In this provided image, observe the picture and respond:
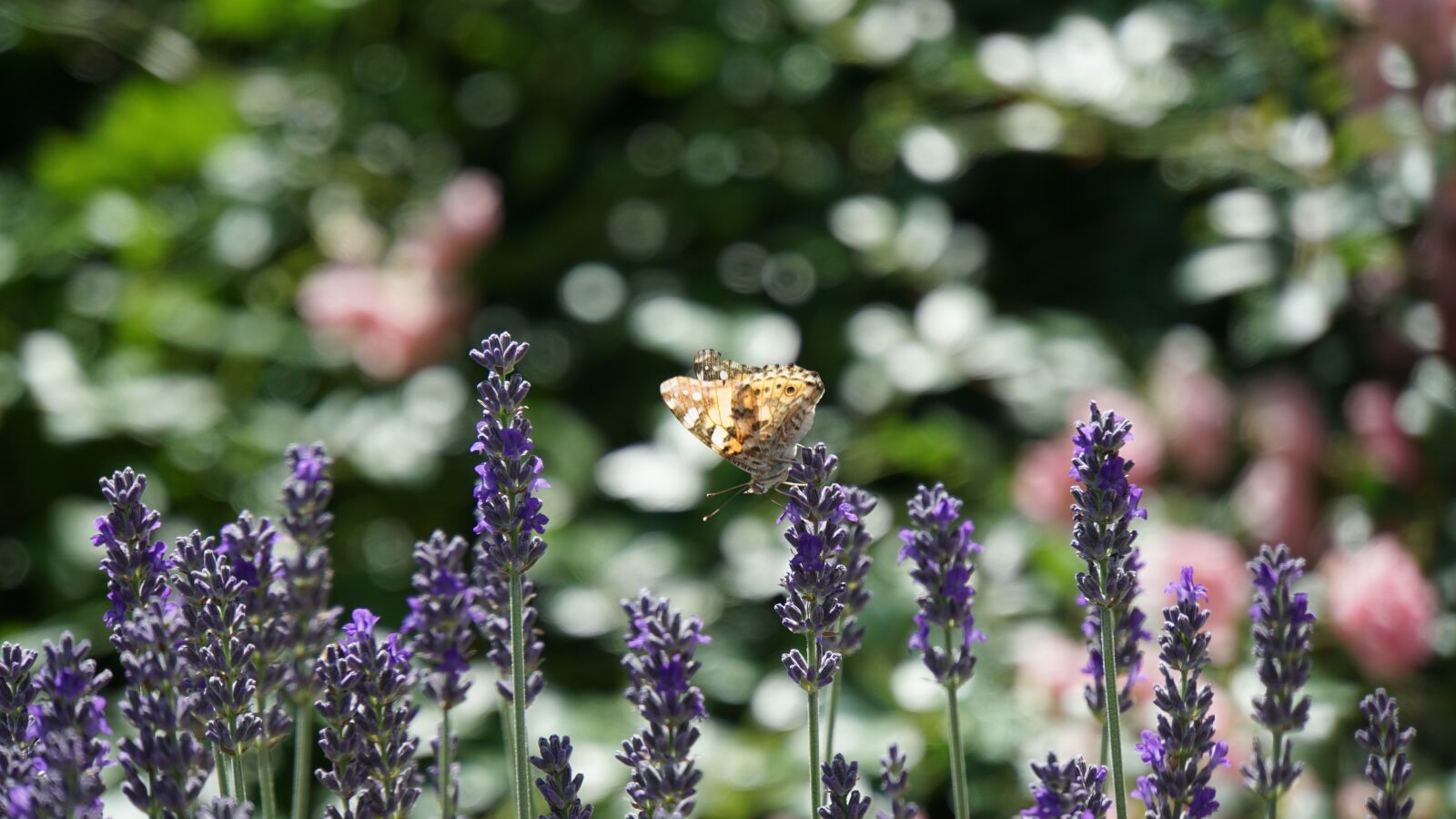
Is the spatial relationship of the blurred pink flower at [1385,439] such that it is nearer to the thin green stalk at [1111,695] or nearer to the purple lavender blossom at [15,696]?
the thin green stalk at [1111,695]

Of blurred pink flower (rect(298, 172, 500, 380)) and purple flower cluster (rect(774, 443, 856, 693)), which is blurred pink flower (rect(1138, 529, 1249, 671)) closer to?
purple flower cluster (rect(774, 443, 856, 693))

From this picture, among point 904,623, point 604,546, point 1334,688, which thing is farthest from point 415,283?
point 1334,688

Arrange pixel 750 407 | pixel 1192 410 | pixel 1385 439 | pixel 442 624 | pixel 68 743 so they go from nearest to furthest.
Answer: pixel 68 743, pixel 442 624, pixel 750 407, pixel 1385 439, pixel 1192 410

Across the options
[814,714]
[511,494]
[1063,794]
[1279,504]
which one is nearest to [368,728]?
[511,494]

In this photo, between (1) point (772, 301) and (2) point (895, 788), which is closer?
(2) point (895, 788)

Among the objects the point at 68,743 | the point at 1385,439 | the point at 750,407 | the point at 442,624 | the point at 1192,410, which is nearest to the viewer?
the point at 68,743

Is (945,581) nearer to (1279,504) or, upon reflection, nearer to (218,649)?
(218,649)

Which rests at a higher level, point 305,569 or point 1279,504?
point 1279,504

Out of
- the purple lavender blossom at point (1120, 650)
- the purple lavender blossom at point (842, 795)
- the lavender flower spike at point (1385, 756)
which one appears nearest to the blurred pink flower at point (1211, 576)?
the purple lavender blossom at point (1120, 650)
